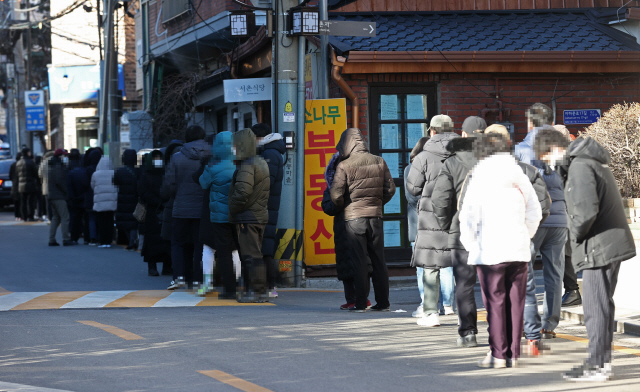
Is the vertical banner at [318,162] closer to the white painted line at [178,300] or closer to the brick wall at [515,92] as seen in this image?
the brick wall at [515,92]

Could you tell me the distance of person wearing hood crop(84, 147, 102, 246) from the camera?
58.0 ft

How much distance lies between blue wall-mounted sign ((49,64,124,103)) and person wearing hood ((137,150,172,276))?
3019 cm

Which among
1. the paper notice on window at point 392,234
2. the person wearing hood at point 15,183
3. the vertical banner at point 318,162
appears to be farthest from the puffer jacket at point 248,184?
the person wearing hood at point 15,183

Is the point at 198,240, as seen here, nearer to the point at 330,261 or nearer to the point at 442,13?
the point at 330,261

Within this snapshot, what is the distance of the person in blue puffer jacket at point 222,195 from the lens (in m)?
10.0

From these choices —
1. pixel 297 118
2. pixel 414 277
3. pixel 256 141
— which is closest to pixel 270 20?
pixel 297 118

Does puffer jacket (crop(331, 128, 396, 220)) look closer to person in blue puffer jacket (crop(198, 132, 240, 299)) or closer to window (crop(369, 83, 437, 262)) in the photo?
person in blue puffer jacket (crop(198, 132, 240, 299))

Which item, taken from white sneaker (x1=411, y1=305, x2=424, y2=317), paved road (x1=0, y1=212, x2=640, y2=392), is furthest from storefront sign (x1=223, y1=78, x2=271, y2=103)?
white sneaker (x1=411, y1=305, x2=424, y2=317)

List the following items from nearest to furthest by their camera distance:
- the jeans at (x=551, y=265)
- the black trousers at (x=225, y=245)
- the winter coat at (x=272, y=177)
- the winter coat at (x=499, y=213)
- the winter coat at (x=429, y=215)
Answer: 1. the winter coat at (x=499, y=213)
2. the jeans at (x=551, y=265)
3. the winter coat at (x=429, y=215)
4. the black trousers at (x=225, y=245)
5. the winter coat at (x=272, y=177)

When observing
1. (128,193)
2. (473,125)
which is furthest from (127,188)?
(473,125)

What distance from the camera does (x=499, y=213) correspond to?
624 cm

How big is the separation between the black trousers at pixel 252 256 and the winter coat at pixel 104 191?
759 centimetres

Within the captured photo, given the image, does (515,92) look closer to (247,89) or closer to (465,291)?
(247,89)

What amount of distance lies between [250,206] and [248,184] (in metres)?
0.30
